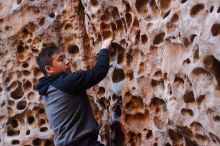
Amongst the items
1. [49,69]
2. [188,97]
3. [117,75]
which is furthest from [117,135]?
[188,97]

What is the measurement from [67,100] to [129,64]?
418 millimetres

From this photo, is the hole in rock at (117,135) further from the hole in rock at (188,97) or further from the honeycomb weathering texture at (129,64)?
the hole in rock at (188,97)

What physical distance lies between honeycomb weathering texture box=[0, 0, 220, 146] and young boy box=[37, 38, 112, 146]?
25 centimetres

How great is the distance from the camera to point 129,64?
2.77 meters

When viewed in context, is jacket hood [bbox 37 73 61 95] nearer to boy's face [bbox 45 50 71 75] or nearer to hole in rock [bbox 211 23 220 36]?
boy's face [bbox 45 50 71 75]

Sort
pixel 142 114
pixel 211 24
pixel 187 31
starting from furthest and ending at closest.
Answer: pixel 142 114 < pixel 187 31 < pixel 211 24

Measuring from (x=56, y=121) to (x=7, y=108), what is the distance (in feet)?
2.78

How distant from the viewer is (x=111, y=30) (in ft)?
9.45

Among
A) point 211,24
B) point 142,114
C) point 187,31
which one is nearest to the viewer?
point 211,24

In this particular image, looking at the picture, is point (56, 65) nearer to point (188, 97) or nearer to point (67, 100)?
point (67, 100)

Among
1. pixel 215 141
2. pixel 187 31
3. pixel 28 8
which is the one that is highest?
pixel 28 8

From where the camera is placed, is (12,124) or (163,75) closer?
(163,75)

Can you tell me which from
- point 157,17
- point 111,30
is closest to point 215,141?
point 157,17

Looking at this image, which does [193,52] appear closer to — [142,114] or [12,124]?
[142,114]
